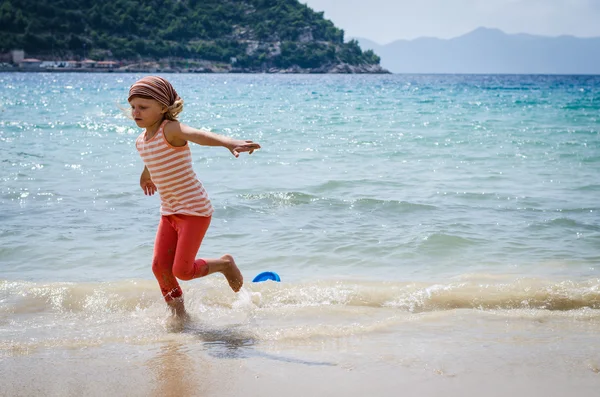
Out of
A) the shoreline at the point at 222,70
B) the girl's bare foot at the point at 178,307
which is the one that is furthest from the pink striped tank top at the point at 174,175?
the shoreline at the point at 222,70

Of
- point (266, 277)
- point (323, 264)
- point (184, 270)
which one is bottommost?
point (323, 264)

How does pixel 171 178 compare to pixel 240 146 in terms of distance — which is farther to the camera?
pixel 171 178

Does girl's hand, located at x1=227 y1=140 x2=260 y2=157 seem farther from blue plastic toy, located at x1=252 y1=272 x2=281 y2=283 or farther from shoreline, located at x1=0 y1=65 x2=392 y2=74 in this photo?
shoreline, located at x1=0 y1=65 x2=392 y2=74

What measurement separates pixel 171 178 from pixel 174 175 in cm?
3

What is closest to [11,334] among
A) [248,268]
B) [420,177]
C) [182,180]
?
[182,180]

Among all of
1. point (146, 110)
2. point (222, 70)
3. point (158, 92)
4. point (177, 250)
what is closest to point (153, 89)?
point (158, 92)

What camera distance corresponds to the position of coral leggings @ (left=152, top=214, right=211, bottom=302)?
4230 mm

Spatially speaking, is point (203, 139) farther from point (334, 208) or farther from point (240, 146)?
point (334, 208)

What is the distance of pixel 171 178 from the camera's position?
165 inches

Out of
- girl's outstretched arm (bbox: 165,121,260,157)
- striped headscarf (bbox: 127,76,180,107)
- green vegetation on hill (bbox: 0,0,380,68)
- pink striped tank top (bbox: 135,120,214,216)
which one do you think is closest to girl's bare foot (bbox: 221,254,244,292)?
pink striped tank top (bbox: 135,120,214,216)

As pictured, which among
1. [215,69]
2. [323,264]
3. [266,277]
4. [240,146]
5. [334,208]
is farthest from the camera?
[215,69]

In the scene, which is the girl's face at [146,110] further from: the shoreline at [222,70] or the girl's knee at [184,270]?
the shoreline at [222,70]

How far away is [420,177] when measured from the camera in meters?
10.9

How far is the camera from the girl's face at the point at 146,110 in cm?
409
